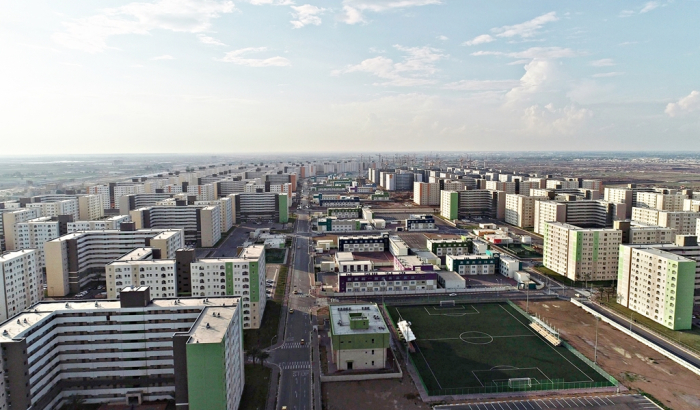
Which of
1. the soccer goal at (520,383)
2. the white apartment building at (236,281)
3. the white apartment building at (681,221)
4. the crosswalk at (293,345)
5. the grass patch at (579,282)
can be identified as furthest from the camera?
the white apartment building at (681,221)

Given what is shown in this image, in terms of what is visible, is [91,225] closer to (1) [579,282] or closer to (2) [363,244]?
(2) [363,244]

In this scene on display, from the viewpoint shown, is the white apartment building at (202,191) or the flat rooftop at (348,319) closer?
the flat rooftop at (348,319)

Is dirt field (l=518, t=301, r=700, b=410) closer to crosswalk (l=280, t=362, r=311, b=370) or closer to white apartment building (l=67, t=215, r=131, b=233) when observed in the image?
crosswalk (l=280, t=362, r=311, b=370)

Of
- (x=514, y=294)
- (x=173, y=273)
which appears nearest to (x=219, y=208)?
(x=173, y=273)

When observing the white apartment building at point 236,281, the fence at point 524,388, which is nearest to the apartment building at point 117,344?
the white apartment building at point 236,281

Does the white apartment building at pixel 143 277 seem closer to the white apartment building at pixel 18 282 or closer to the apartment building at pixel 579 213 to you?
the white apartment building at pixel 18 282

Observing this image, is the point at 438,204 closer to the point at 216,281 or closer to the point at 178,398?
the point at 216,281
